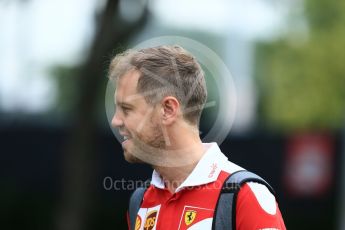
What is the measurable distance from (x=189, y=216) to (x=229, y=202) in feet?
0.80

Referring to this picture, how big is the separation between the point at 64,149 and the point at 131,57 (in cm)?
891

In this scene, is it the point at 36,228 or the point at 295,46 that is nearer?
the point at 36,228

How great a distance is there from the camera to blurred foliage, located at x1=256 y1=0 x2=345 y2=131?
40.6 metres

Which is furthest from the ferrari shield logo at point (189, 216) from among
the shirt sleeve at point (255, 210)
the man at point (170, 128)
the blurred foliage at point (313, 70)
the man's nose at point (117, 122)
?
the blurred foliage at point (313, 70)

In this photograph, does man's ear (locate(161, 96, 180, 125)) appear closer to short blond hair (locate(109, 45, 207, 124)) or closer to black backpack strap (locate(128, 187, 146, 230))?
short blond hair (locate(109, 45, 207, 124))

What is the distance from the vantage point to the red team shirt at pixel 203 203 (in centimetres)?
331

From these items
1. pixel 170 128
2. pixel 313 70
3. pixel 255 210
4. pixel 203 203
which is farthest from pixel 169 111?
pixel 313 70

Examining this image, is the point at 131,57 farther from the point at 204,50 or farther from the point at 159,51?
the point at 204,50

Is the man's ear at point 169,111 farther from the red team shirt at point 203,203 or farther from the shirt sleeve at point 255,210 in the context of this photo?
the shirt sleeve at point 255,210

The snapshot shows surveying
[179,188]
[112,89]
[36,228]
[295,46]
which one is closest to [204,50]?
[112,89]

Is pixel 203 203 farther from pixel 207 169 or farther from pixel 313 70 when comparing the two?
pixel 313 70

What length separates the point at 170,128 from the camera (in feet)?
12.0

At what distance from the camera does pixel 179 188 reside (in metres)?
3.61

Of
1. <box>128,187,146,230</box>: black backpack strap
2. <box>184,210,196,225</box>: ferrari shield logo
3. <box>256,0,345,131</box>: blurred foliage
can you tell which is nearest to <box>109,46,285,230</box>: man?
<box>184,210,196,225</box>: ferrari shield logo
